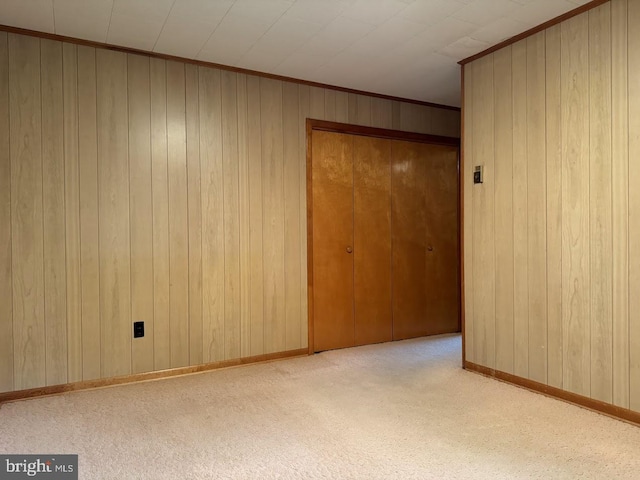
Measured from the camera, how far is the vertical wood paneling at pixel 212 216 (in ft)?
11.4

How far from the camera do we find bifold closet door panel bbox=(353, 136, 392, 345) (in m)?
4.25

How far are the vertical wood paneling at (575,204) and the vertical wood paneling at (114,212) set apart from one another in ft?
9.51

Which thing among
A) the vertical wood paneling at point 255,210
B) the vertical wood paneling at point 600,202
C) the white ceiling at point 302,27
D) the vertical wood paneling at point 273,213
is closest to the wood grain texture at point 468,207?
the white ceiling at point 302,27

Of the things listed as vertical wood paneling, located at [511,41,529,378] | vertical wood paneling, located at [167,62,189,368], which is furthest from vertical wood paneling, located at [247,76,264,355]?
vertical wood paneling, located at [511,41,529,378]

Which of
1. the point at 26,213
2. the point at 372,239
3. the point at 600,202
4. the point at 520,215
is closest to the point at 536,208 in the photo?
the point at 520,215

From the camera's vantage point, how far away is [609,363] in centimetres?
258

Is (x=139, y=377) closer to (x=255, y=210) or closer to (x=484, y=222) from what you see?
(x=255, y=210)

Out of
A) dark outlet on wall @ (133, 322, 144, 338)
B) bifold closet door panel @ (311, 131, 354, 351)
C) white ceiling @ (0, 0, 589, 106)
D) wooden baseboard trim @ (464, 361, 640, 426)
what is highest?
white ceiling @ (0, 0, 589, 106)

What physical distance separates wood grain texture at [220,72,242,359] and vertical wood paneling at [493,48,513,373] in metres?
1.95

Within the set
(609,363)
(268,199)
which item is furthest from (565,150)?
(268,199)

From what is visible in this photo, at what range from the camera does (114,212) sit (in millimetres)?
3164

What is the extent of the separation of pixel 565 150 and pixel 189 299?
2763 millimetres

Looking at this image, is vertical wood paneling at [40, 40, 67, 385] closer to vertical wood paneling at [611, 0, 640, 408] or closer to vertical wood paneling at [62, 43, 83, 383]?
vertical wood paneling at [62, 43, 83, 383]

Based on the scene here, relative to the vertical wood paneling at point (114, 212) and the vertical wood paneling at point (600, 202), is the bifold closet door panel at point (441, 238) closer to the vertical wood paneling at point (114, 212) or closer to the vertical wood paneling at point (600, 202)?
the vertical wood paneling at point (600, 202)
